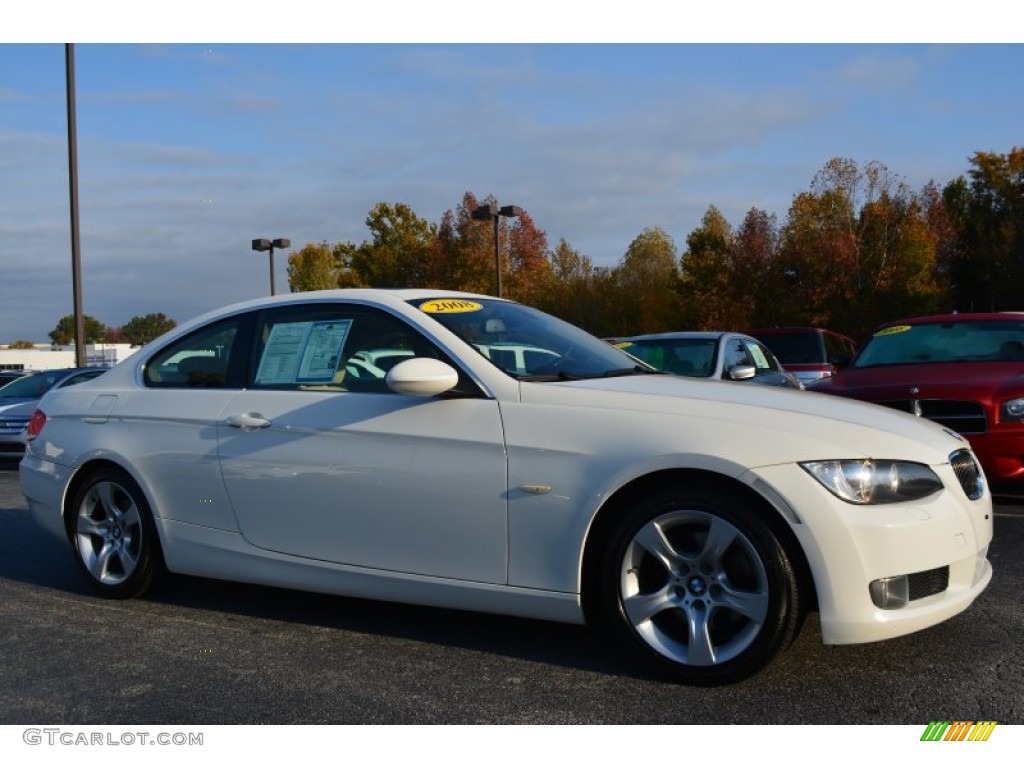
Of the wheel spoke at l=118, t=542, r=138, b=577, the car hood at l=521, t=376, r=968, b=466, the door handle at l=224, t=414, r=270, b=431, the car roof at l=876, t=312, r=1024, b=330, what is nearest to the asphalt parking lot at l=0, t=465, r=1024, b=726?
the wheel spoke at l=118, t=542, r=138, b=577

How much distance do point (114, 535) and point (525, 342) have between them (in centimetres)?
242

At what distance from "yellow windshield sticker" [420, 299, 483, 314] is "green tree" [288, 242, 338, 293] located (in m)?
45.2

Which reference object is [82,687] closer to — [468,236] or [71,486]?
[71,486]

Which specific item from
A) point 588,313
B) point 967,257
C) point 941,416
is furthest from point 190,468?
point 967,257

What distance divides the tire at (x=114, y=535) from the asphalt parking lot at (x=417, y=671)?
0.43ft

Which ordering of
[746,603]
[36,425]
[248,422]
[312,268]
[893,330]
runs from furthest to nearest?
[312,268]
[893,330]
[36,425]
[248,422]
[746,603]

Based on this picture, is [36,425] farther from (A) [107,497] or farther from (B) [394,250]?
(B) [394,250]

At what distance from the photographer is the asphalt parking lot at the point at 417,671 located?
3.45 metres

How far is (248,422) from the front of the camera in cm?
464

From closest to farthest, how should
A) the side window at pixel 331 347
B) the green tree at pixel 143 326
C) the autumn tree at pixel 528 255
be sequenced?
the side window at pixel 331 347, the autumn tree at pixel 528 255, the green tree at pixel 143 326

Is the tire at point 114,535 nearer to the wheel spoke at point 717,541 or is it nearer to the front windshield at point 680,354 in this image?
the wheel spoke at point 717,541

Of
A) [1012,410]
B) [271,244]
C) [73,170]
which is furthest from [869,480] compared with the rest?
[271,244]

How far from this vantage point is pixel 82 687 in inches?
153
